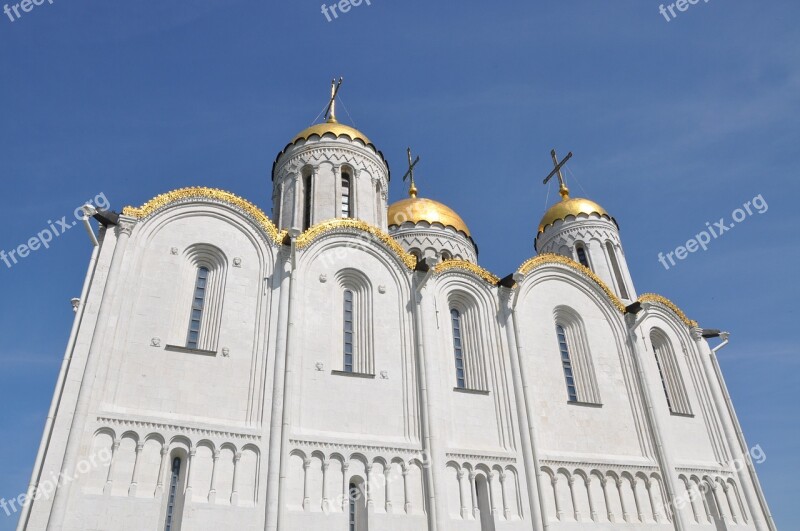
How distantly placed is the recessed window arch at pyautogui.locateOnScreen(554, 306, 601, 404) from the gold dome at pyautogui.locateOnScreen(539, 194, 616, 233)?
6.94m

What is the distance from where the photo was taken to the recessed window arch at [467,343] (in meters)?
17.2

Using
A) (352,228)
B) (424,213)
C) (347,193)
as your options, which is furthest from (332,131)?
(424,213)

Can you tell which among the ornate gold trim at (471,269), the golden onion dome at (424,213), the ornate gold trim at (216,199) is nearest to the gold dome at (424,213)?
the golden onion dome at (424,213)

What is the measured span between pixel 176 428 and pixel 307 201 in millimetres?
9416

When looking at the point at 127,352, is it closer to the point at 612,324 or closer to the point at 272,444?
the point at 272,444

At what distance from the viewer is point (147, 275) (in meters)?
14.8

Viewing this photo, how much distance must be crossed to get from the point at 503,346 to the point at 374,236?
499 cm

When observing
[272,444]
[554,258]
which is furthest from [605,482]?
[272,444]

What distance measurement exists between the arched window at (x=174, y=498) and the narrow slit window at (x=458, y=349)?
7436 millimetres

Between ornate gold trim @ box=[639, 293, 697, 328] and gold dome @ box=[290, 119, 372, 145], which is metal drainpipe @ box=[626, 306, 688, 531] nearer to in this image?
ornate gold trim @ box=[639, 293, 697, 328]

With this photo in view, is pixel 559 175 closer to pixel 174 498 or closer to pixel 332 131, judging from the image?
pixel 332 131

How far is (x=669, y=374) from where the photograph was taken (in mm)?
21188

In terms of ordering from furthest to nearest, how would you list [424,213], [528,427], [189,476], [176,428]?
[424,213]
[528,427]
[176,428]
[189,476]

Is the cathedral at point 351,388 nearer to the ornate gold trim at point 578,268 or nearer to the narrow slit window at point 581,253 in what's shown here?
the ornate gold trim at point 578,268
